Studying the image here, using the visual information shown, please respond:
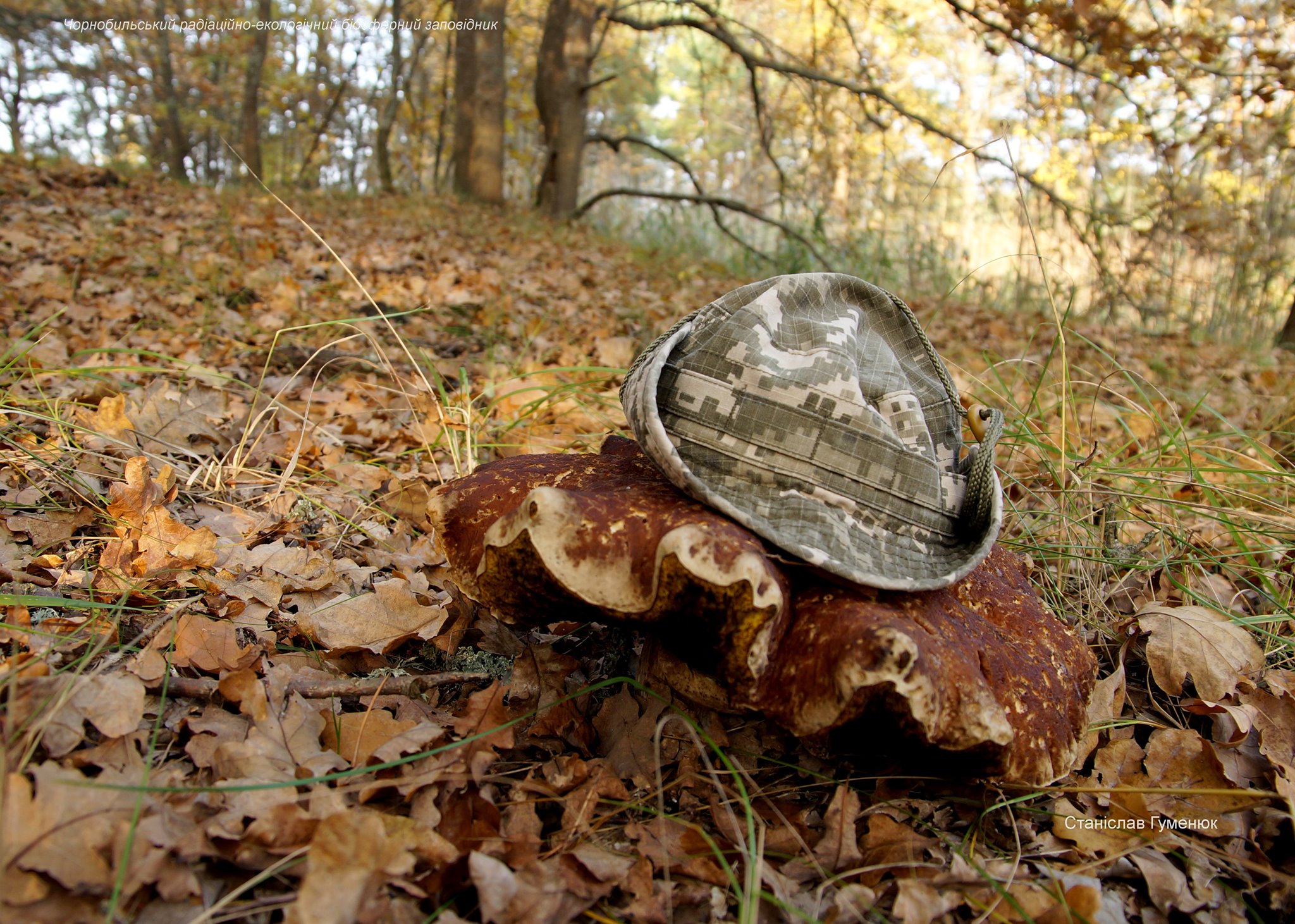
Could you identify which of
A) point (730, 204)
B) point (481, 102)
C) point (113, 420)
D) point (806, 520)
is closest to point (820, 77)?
point (730, 204)

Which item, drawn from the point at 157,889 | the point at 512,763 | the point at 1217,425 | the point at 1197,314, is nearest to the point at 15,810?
the point at 157,889

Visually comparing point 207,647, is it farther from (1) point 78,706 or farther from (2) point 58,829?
(2) point 58,829

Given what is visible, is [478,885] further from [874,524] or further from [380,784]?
[874,524]

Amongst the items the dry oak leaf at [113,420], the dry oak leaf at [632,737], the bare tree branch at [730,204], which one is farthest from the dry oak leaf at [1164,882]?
the bare tree branch at [730,204]

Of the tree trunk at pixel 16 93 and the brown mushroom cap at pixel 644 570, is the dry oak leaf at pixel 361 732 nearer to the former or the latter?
the brown mushroom cap at pixel 644 570

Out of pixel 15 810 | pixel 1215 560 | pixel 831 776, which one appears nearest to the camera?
pixel 15 810

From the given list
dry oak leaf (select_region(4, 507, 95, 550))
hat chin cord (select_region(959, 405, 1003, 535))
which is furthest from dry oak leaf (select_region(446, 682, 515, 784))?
dry oak leaf (select_region(4, 507, 95, 550))
